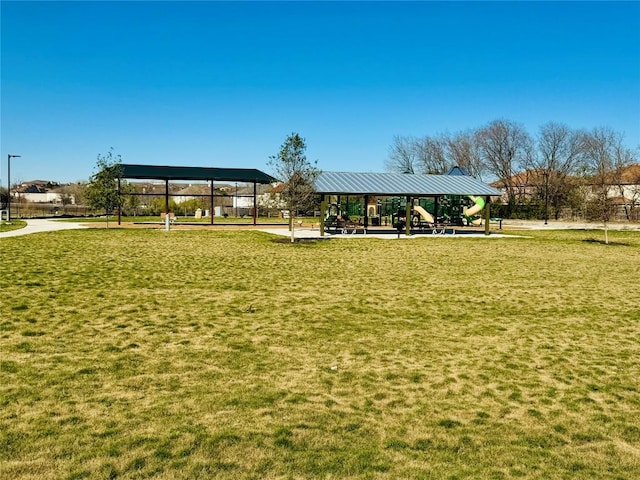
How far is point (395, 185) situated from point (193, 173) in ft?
58.9

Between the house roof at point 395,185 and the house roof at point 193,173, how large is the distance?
30.2 ft

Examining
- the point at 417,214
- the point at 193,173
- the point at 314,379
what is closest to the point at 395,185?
the point at 417,214

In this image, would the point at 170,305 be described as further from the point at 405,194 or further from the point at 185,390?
the point at 405,194

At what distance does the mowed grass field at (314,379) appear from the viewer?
3.96m

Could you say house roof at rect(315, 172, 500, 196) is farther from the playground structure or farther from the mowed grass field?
the mowed grass field

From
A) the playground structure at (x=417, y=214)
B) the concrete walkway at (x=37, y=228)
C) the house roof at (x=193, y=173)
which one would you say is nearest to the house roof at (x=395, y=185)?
the playground structure at (x=417, y=214)

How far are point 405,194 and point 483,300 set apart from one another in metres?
21.8

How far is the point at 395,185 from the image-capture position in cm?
3359

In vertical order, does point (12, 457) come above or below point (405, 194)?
below

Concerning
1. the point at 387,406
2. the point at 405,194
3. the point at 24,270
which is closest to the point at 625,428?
the point at 387,406

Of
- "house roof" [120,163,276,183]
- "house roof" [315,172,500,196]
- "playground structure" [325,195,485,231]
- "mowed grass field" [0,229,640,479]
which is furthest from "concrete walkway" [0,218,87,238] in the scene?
"playground structure" [325,195,485,231]

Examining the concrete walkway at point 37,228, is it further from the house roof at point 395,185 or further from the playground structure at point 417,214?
the playground structure at point 417,214

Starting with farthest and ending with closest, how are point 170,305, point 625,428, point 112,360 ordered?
point 170,305, point 112,360, point 625,428

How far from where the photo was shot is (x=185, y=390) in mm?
5332
